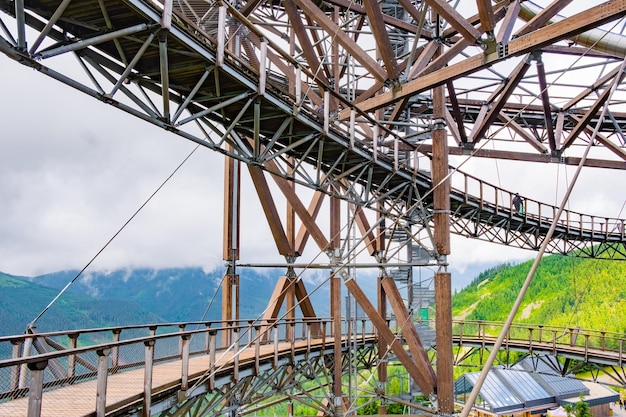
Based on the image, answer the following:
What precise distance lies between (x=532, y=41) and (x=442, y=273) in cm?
586

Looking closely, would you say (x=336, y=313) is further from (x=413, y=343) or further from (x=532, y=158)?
(x=532, y=158)

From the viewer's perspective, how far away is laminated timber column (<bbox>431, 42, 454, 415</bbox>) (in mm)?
11328

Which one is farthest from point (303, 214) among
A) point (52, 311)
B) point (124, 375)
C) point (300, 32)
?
point (52, 311)

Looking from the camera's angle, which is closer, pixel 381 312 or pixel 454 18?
pixel 454 18

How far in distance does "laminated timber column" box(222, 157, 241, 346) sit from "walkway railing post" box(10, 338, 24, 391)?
6.67m

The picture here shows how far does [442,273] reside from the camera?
459 inches

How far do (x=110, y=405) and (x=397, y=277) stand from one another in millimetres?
13274

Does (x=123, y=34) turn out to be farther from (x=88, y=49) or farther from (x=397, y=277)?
(x=397, y=277)

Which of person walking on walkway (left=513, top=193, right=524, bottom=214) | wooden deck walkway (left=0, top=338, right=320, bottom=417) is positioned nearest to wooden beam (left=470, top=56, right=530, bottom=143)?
wooden deck walkway (left=0, top=338, right=320, bottom=417)

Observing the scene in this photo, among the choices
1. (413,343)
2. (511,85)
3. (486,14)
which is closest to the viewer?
(486,14)

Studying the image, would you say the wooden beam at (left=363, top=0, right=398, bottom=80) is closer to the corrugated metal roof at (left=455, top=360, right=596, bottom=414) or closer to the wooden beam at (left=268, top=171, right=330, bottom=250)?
the wooden beam at (left=268, top=171, right=330, bottom=250)

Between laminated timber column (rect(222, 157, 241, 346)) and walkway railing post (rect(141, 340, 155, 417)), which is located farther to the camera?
laminated timber column (rect(222, 157, 241, 346))

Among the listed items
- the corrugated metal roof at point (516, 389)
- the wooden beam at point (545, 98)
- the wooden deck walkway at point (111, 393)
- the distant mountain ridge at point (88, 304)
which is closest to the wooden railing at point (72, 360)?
the wooden deck walkway at point (111, 393)

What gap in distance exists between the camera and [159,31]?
559 cm
